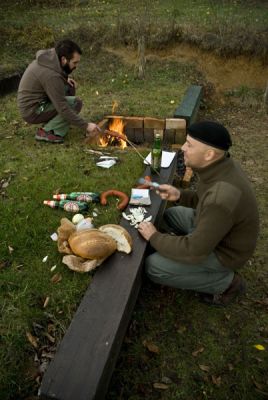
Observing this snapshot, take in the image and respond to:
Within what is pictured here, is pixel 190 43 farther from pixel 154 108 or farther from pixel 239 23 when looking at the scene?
pixel 154 108

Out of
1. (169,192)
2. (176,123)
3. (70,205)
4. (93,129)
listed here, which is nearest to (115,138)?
(93,129)

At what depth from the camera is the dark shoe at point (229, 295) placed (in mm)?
3652

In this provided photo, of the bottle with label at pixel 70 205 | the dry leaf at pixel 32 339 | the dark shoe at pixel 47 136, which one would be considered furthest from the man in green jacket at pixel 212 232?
the dark shoe at pixel 47 136

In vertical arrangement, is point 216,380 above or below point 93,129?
below

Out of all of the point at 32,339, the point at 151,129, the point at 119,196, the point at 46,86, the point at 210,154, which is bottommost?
the point at 32,339

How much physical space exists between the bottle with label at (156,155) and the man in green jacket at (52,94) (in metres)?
1.64

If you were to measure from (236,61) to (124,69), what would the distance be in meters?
3.52

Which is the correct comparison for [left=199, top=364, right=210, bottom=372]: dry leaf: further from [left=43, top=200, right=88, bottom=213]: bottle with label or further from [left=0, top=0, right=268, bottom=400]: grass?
Result: [left=43, top=200, right=88, bottom=213]: bottle with label

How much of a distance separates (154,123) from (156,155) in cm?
218

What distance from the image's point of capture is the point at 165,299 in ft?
12.8

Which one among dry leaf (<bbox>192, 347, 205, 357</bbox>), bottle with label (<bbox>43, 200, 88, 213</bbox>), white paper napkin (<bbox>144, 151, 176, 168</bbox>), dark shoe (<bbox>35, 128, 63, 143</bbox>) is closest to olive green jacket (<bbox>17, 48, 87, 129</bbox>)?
dark shoe (<bbox>35, 128, 63, 143</bbox>)

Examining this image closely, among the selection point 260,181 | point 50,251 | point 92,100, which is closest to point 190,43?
point 92,100

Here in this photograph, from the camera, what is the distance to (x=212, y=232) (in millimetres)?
2904

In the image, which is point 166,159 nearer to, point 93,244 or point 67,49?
point 93,244
